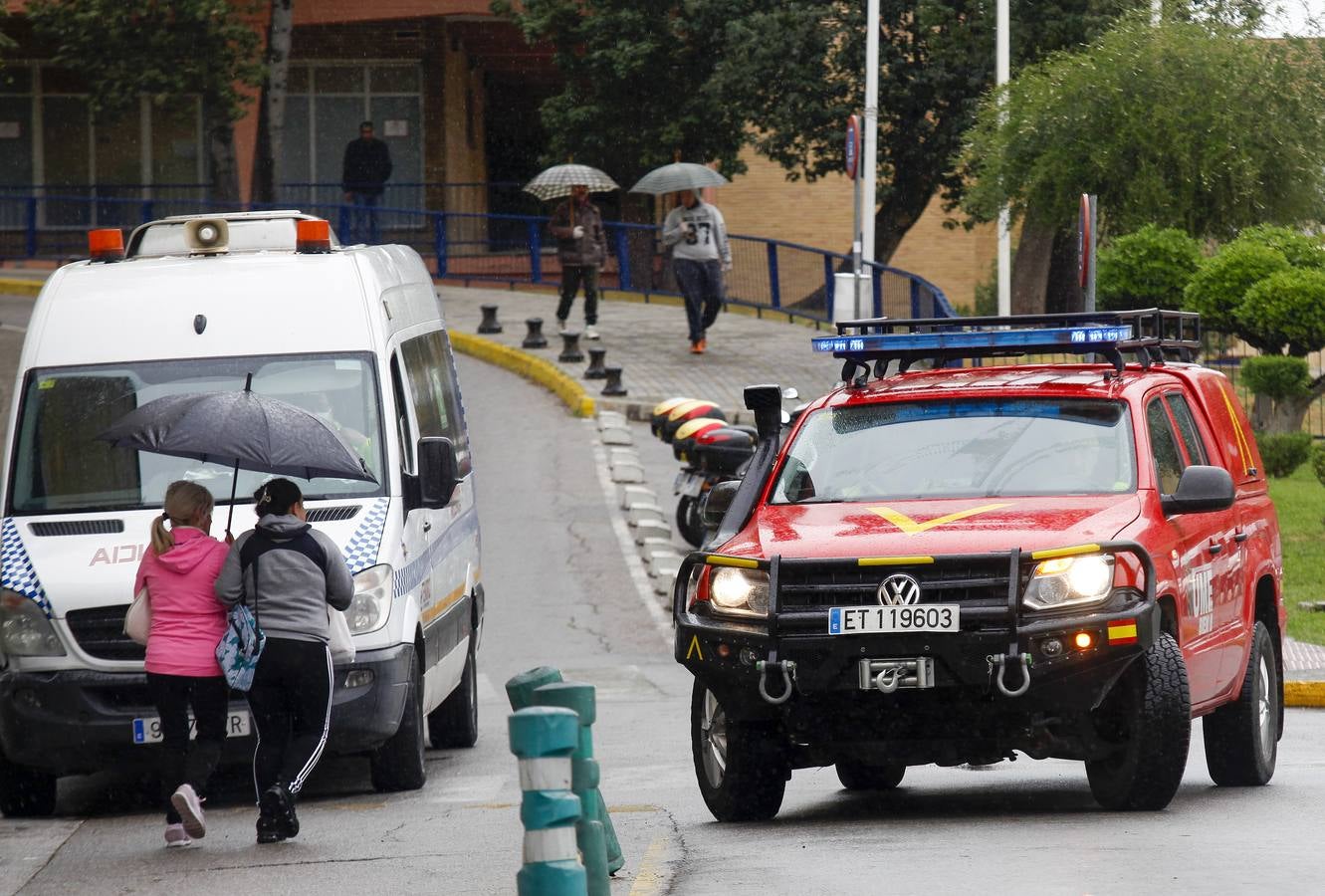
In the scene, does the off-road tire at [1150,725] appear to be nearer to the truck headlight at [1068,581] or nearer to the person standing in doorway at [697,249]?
the truck headlight at [1068,581]

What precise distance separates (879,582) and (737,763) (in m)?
1.01

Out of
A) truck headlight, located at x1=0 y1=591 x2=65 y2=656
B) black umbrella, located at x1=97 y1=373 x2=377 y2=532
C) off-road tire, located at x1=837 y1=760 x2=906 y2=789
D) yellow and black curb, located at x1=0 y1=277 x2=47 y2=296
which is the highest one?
black umbrella, located at x1=97 y1=373 x2=377 y2=532

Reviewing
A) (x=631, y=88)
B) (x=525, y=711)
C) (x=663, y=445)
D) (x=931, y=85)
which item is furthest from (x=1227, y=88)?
(x=525, y=711)

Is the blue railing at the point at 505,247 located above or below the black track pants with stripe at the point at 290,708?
above

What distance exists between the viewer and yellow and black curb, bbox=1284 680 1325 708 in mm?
12758

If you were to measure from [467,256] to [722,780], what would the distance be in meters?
26.4

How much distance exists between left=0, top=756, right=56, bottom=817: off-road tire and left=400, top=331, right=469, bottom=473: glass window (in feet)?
7.94

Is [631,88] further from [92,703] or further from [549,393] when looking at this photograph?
[92,703]

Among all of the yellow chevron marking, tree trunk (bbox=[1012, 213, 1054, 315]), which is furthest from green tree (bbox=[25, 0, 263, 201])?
the yellow chevron marking

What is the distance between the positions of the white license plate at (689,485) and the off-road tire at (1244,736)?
28.5ft

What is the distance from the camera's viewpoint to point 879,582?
25.6 feet

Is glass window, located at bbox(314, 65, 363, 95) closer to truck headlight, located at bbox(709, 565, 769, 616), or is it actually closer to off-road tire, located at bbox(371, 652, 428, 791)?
off-road tire, located at bbox(371, 652, 428, 791)

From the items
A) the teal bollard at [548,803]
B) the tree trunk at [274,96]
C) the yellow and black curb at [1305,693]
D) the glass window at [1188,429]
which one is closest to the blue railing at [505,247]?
the tree trunk at [274,96]

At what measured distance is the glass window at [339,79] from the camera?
128 feet
